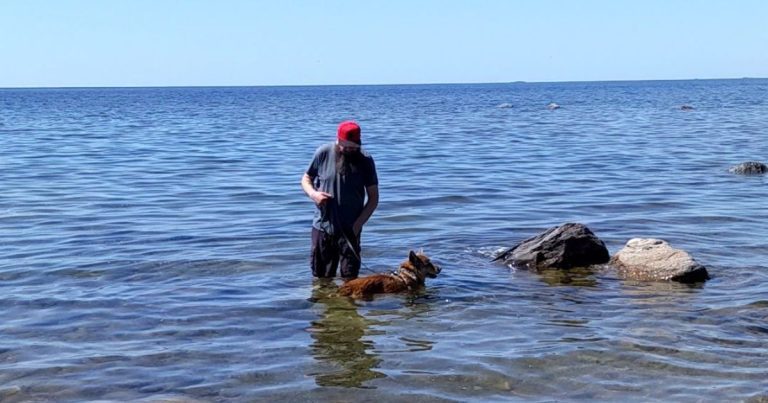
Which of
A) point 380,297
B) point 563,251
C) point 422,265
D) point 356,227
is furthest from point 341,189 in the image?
point 563,251

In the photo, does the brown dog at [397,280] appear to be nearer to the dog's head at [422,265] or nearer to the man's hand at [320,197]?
the dog's head at [422,265]

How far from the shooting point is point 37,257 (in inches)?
456

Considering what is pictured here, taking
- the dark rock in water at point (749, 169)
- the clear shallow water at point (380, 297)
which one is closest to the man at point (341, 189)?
the clear shallow water at point (380, 297)

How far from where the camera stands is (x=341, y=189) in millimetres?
8703

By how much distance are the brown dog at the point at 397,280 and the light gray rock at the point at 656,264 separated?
7.58ft

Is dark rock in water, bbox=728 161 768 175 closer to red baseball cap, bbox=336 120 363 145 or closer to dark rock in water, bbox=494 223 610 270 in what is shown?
dark rock in water, bbox=494 223 610 270

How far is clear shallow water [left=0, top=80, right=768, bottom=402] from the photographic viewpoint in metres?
6.91

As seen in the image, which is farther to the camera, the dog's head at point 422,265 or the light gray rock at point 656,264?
the light gray rock at point 656,264

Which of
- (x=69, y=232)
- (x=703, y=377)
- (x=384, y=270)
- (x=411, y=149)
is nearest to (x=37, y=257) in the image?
(x=69, y=232)

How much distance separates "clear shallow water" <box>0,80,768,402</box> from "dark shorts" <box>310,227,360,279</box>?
0.83 feet

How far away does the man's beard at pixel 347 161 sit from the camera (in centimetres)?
859

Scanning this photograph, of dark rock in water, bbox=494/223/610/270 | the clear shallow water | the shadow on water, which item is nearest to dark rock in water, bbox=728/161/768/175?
the clear shallow water

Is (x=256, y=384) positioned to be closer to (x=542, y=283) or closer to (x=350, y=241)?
(x=350, y=241)

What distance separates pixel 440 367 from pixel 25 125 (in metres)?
45.5
